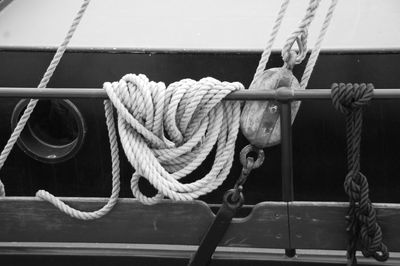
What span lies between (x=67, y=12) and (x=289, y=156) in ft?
4.06

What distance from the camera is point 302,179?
102 inches

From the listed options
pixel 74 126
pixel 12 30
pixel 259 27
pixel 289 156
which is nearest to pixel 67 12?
pixel 12 30

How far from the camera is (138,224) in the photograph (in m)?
2.20

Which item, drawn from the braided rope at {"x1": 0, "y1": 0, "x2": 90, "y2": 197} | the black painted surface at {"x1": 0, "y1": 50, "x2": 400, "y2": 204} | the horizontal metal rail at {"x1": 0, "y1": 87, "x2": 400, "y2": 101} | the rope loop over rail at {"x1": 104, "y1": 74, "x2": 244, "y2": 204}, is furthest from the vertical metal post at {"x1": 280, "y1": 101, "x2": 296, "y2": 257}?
the braided rope at {"x1": 0, "y1": 0, "x2": 90, "y2": 197}

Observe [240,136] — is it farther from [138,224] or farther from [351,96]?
[351,96]

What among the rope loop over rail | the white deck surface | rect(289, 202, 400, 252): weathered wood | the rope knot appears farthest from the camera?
the white deck surface

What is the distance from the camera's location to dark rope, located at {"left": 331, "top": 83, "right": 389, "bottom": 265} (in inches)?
73.2

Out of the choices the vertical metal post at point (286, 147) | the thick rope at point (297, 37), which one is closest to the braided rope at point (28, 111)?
the thick rope at point (297, 37)

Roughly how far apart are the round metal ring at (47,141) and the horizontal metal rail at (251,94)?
435mm

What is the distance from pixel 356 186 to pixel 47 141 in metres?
1.42

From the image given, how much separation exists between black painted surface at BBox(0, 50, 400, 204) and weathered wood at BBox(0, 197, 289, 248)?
0.43 metres

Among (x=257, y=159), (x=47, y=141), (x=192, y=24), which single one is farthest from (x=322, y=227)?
(x=47, y=141)

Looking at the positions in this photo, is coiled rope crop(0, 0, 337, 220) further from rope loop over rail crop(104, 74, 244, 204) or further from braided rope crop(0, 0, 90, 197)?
braided rope crop(0, 0, 90, 197)

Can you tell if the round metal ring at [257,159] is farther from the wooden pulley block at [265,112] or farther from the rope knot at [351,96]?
the rope knot at [351,96]
